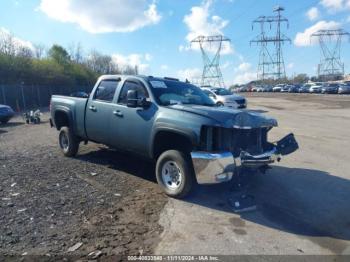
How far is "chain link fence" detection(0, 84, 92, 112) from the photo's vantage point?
91.0 ft

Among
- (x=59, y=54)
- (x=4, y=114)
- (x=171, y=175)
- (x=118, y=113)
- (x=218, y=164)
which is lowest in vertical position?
(x=171, y=175)

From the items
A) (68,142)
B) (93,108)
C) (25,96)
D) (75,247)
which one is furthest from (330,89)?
(75,247)

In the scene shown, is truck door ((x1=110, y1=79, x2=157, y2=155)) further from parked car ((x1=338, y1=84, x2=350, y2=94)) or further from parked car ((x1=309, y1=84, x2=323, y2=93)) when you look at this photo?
parked car ((x1=309, y1=84, x2=323, y2=93))

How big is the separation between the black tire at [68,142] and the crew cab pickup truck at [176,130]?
399 mm

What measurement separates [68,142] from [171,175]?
11.6ft

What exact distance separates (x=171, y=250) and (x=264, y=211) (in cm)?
184

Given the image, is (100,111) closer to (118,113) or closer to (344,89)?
(118,113)

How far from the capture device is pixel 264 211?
5242 mm

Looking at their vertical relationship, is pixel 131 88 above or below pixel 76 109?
above

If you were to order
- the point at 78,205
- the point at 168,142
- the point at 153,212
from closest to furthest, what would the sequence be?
the point at 153,212, the point at 78,205, the point at 168,142

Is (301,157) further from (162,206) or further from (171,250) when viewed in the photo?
(171,250)

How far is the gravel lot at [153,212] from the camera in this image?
4.15m

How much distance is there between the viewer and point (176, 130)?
5.55 meters

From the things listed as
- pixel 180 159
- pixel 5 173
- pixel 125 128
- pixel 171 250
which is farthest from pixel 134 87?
pixel 171 250
